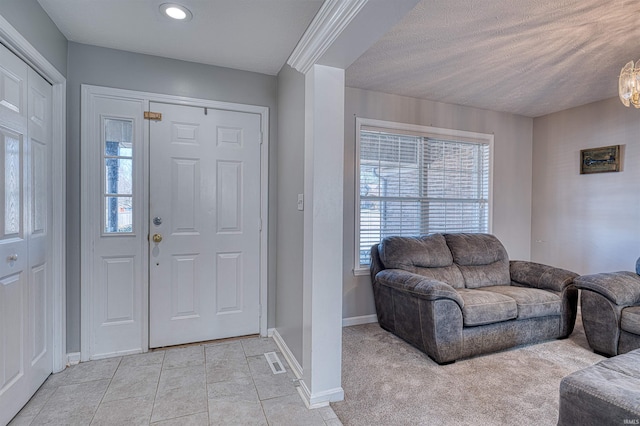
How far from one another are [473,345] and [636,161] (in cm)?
271

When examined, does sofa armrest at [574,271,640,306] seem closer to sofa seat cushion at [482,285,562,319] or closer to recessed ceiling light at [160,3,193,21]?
sofa seat cushion at [482,285,562,319]

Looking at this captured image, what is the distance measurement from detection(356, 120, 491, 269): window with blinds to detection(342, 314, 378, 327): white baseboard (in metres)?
0.55

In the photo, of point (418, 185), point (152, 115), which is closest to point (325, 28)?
point (152, 115)

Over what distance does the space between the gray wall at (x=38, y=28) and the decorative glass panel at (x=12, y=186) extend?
2.00 ft

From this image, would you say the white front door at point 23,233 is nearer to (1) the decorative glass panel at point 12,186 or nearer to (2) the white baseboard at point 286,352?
(1) the decorative glass panel at point 12,186

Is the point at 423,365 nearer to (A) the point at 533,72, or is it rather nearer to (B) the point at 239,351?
(B) the point at 239,351

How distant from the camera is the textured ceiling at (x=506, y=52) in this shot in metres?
1.88

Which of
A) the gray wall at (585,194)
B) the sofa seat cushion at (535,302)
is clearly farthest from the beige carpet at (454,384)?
the gray wall at (585,194)

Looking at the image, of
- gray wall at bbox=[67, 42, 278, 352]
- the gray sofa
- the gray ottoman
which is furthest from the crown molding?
the gray ottoman

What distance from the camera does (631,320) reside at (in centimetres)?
226

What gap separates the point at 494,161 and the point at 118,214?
4.10m

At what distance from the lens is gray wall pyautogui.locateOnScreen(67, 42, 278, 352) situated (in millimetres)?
2277

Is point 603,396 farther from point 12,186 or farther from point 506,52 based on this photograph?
point 12,186

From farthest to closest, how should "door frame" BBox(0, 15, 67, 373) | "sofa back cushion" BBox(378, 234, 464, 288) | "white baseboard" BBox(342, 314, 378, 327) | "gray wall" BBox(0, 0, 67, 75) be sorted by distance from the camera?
"white baseboard" BBox(342, 314, 378, 327)
"sofa back cushion" BBox(378, 234, 464, 288)
"door frame" BBox(0, 15, 67, 373)
"gray wall" BBox(0, 0, 67, 75)
